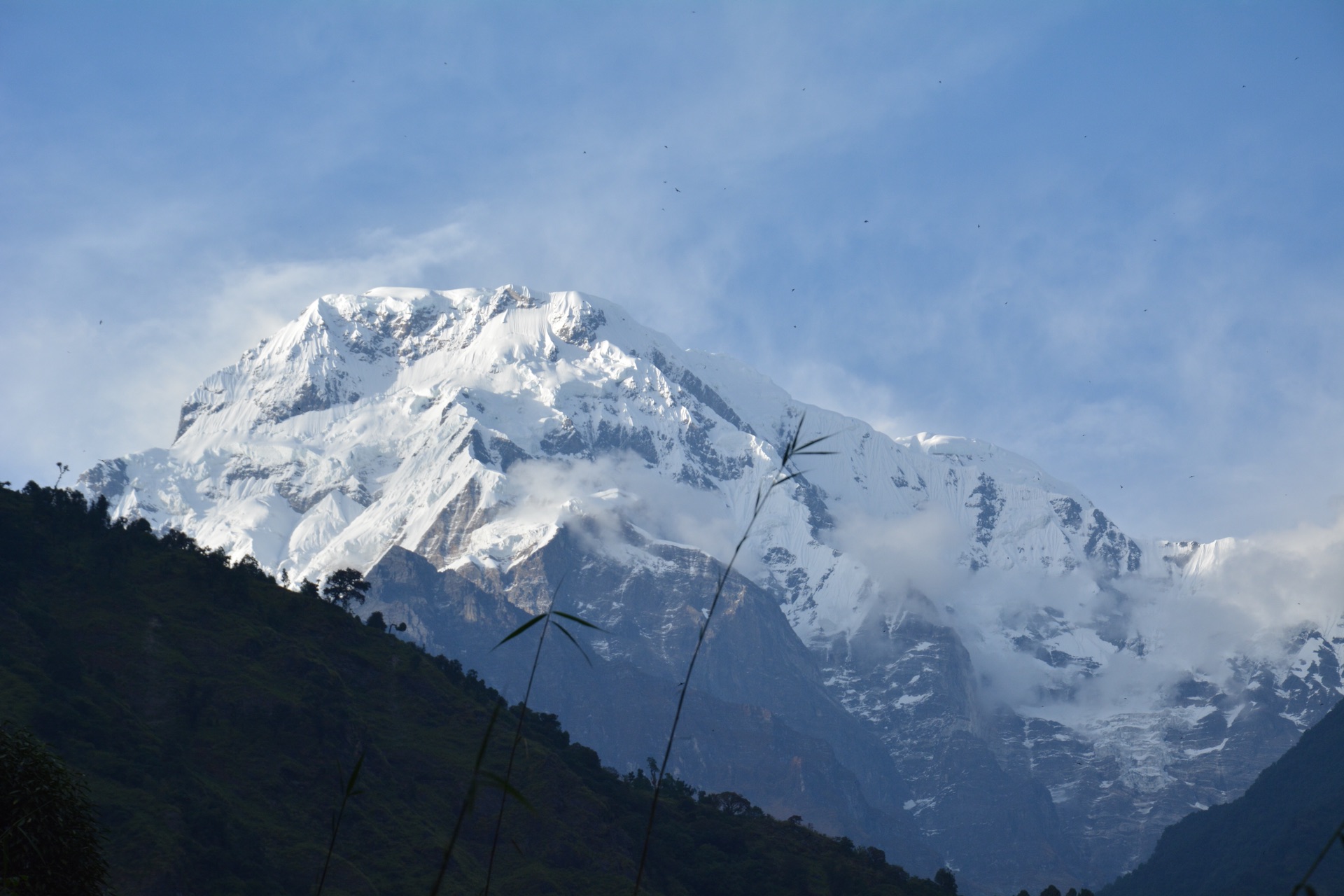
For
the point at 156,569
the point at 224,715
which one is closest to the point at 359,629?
the point at 156,569

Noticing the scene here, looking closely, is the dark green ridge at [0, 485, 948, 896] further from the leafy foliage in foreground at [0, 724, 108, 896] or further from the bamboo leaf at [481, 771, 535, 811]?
the bamboo leaf at [481, 771, 535, 811]

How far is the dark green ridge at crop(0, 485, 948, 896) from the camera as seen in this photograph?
108 meters

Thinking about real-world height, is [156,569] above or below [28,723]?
above

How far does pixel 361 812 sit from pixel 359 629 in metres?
50.2

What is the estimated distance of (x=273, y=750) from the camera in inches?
5118

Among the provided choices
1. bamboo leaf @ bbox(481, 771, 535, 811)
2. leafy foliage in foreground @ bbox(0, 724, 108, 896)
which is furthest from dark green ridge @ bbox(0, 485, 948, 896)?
bamboo leaf @ bbox(481, 771, 535, 811)

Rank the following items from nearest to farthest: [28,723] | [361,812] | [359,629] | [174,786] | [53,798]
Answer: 1. [53,798]
2. [28,723]
3. [174,786]
4. [361,812]
5. [359,629]

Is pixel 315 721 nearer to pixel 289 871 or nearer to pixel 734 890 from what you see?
pixel 289 871

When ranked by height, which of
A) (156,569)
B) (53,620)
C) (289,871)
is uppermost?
(156,569)

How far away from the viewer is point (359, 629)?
172 meters

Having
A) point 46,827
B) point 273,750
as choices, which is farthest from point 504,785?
point 273,750

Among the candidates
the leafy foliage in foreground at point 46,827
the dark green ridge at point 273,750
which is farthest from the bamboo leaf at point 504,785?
the dark green ridge at point 273,750

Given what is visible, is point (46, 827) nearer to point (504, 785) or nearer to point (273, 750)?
point (504, 785)

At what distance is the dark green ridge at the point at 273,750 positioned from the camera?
108312 mm
